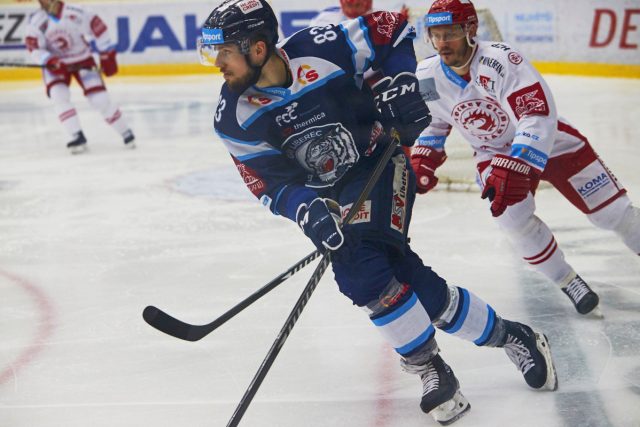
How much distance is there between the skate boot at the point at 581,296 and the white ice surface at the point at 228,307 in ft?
0.14

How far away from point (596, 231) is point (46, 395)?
8.06 ft

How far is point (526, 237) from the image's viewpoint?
318 cm

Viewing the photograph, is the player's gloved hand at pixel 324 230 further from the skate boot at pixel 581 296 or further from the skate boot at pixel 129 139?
the skate boot at pixel 129 139

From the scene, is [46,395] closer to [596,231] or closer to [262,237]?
[262,237]

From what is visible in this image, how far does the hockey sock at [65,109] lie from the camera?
23.1 feet

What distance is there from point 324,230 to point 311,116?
0.32 metres

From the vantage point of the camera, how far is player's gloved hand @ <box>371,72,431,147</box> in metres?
2.48

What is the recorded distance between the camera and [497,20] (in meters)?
9.70

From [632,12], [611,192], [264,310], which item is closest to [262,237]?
[264,310]

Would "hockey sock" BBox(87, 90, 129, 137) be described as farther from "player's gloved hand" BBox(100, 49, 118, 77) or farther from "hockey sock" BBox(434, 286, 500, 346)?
"hockey sock" BBox(434, 286, 500, 346)

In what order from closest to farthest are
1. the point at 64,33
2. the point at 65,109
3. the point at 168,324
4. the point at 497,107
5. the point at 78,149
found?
the point at 168,324
the point at 497,107
the point at 78,149
the point at 65,109
the point at 64,33

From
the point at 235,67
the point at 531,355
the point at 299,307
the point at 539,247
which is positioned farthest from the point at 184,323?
the point at 539,247

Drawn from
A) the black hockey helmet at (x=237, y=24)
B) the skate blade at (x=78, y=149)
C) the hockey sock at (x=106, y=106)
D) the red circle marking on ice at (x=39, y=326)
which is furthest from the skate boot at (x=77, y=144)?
the black hockey helmet at (x=237, y=24)

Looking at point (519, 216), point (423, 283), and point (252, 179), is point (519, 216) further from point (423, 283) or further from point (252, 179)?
point (252, 179)
